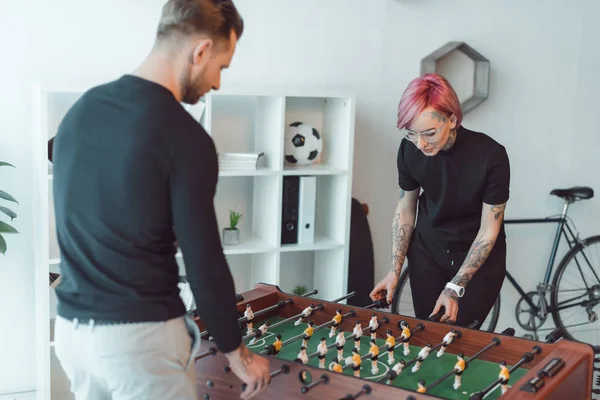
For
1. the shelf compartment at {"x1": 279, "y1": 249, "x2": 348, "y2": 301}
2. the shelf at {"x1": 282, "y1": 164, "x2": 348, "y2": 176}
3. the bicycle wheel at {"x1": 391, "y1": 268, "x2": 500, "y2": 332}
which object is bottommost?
the bicycle wheel at {"x1": 391, "y1": 268, "x2": 500, "y2": 332}

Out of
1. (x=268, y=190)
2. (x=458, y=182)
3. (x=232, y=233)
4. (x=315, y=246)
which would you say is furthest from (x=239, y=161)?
(x=458, y=182)

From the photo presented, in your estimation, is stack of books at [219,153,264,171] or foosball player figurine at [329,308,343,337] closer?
foosball player figurine at [329,308,343,337]

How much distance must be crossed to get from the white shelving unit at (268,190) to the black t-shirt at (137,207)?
1.70 meters

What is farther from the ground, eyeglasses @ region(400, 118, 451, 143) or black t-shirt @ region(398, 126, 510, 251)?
eyeglasses @ region(400, 118, 451, 143)

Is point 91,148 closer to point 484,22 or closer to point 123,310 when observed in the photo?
point 123,310

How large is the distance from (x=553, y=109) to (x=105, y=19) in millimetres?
2589

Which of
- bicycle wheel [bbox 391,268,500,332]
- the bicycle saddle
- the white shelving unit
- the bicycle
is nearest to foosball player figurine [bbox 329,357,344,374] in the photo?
the white shelving unit

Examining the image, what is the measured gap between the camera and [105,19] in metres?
3.37

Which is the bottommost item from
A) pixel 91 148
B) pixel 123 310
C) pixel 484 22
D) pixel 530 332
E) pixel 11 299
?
pixel 530 332

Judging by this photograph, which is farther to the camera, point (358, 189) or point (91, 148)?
point (358, 189)

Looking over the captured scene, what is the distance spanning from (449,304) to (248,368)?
1.08 meters

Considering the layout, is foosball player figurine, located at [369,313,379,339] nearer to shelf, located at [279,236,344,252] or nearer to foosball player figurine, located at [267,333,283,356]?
foosball player figurine, located at [267,333,283,356]

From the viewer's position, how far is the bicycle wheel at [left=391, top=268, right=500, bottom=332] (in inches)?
159

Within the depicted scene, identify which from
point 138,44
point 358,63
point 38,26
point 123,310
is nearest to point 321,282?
point 358,63
